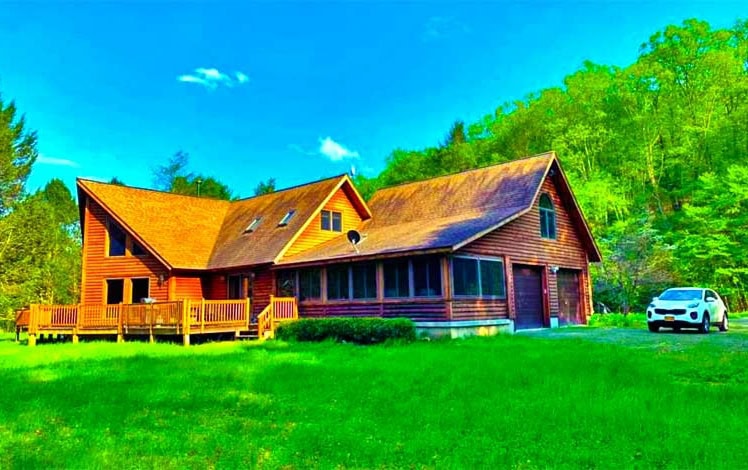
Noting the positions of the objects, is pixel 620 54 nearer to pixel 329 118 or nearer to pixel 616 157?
pixel 616 157

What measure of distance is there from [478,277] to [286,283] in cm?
810

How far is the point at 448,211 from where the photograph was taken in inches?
915

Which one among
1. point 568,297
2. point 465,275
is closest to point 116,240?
point 465,275

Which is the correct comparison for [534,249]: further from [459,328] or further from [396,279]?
[396,279]

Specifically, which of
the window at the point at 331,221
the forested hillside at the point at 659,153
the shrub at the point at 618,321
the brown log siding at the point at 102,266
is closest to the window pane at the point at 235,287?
the brown log siding at the point at 102,266

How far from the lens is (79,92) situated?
116 ft

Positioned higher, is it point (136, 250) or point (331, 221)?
point (331, 221)

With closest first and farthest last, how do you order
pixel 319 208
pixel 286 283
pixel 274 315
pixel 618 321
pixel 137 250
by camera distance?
pixel 274 315
pixel 286 283
pixel 618 321
pixel 319 208
pixel 137 250

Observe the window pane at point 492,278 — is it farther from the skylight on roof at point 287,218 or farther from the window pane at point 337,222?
the skylight on roof at point 287,218

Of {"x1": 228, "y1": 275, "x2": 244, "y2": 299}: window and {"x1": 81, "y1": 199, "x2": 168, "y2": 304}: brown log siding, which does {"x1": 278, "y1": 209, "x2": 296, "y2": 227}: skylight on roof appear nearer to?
{"x1": 228, "y1": 275, "x2": 244, "y2": 299}: window

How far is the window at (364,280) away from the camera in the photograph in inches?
791

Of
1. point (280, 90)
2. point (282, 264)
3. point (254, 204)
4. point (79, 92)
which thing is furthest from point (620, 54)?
point (79, 92)

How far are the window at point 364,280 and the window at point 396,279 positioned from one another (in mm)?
526

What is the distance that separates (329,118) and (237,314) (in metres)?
40.2
